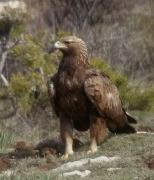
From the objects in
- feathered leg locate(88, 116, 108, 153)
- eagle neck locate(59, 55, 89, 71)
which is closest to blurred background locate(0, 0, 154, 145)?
feathered leg locate(88, 116, 108, 153)

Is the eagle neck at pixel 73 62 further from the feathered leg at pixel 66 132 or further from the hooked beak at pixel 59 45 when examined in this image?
the feathered leg at pixel 66 132

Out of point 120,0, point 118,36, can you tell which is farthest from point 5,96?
point 120,0

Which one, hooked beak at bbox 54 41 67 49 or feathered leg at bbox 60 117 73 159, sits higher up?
hooked beak at bbox 54 41 67 49

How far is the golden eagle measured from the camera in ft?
37.9

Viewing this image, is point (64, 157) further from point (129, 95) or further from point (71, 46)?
point (129, 95)

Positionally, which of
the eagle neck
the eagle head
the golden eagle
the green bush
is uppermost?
the eagle head

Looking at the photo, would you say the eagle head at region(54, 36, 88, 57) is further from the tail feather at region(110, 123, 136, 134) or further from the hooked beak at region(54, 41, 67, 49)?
the tail feather at region(110, 123, 136, 134)

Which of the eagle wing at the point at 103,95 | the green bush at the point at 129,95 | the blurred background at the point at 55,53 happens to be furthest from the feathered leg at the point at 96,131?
the green bush at the point at 129,95

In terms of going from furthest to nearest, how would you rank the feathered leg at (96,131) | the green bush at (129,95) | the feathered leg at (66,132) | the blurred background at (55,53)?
the green bush at (129,95)
the blurred background at (55,53)
the feathered leg at (66,132)
the feathered leg at (96,131)

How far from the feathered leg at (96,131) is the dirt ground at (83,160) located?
117 millimetres

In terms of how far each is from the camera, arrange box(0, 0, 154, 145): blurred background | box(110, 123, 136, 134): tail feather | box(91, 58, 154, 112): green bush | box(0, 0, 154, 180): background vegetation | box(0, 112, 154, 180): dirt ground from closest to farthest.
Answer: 1. box(0, 112, 154, 180): dirt ground
2. box(0, 0, 154, 180): background vegetation
3. box(110, 123, 136, 134): tail feather
4. box(0, 0, 154, 145): blurred background
5. box(91, 58, 154, 112): green bush

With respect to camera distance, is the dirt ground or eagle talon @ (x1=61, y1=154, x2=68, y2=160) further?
eagle talon @ (x1=61, y1=154, x2=68, y2=160)

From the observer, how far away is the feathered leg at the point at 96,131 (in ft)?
39.0

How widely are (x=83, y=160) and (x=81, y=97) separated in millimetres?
1006
